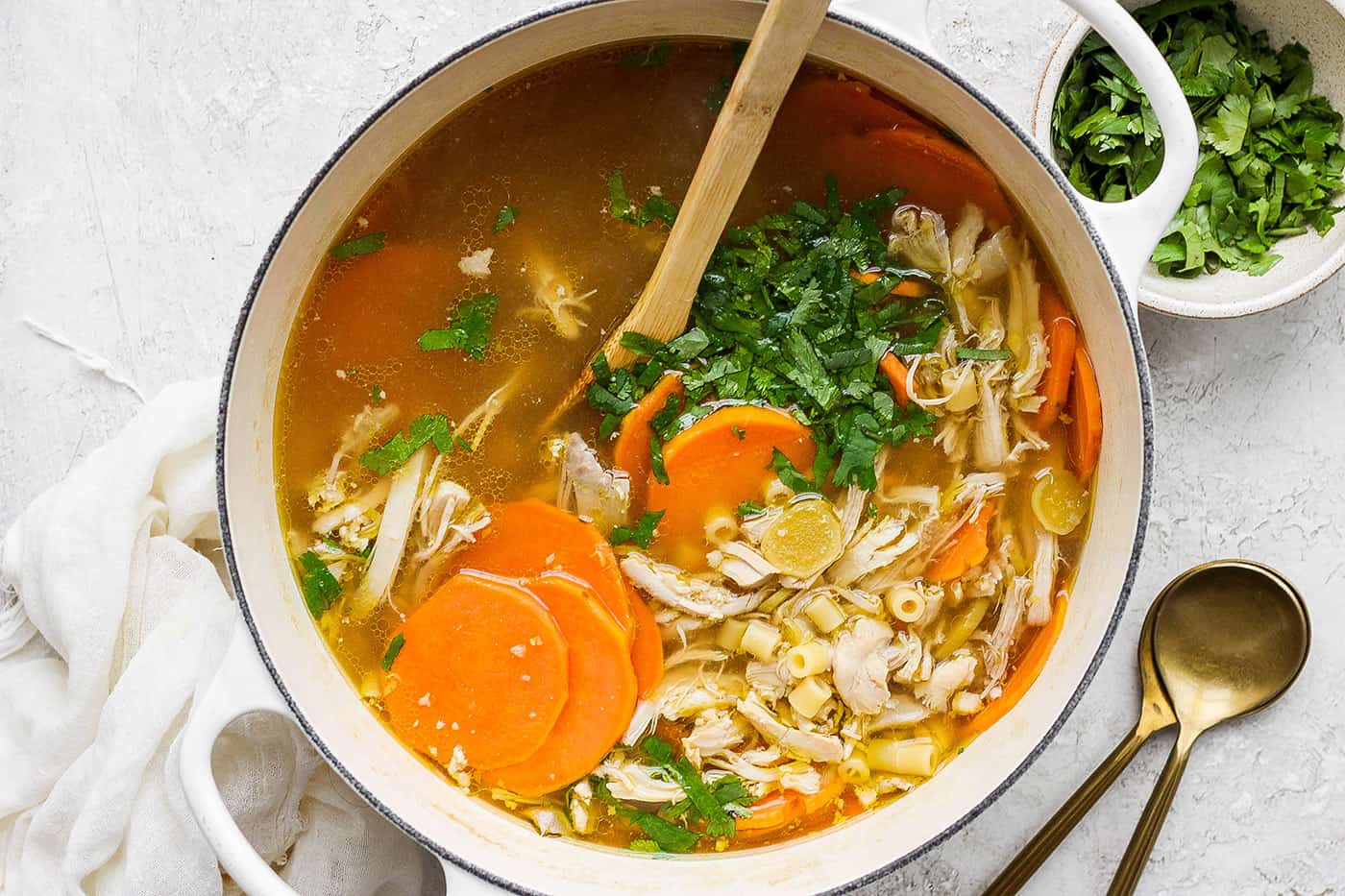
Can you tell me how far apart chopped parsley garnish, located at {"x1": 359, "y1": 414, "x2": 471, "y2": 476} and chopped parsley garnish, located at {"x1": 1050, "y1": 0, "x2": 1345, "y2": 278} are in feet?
3.77

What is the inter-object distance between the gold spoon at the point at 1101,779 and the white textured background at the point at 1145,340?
34mm

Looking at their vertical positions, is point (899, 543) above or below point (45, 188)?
above

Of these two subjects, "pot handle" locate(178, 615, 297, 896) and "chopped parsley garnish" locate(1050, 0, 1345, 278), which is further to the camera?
"chopped parsley garnish" locate(1050, 0, 1345, 278)

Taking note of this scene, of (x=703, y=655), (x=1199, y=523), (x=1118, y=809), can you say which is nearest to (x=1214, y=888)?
(x=1118, y=809)

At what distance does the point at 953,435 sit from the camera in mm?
1865

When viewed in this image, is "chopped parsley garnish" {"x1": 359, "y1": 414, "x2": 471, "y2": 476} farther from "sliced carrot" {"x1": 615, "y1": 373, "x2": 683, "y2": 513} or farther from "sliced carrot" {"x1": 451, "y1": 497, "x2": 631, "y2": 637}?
"sliced carrot" {"x1": 615, "y1": 373, "x2": 683, "y2": 513}

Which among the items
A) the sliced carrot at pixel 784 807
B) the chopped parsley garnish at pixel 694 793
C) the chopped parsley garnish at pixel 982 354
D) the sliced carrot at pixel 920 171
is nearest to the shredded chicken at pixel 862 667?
the sliced carrot at pixel 784 807

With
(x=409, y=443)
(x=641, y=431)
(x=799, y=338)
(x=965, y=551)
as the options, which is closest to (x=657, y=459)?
(x=641, y=431)

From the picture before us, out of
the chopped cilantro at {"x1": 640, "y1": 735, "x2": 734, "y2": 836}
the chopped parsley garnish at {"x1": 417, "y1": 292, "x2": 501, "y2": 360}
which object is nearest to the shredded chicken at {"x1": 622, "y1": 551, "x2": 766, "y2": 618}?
the chopped cilantro at {"x1": 640, "y1": 735, "x2": 734, "y2": 836}

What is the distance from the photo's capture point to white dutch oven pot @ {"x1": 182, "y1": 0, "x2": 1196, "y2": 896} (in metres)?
1.57

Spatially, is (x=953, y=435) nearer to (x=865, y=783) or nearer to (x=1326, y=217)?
(x=865, y=783)

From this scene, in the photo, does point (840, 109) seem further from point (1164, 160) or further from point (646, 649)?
point (646, 649)

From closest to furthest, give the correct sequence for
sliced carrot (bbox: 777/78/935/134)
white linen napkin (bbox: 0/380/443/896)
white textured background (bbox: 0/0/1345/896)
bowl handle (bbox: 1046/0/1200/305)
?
1. bowl handle (bbox: 1046/0/1200/305)
2. sliced carrot (bbox: 777/78/935/134)
3. white linen napkin (bbox: 0/380/443/896)
4. white textured background (bbox: 0/0/1345/896)

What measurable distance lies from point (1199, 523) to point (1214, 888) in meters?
0.65
